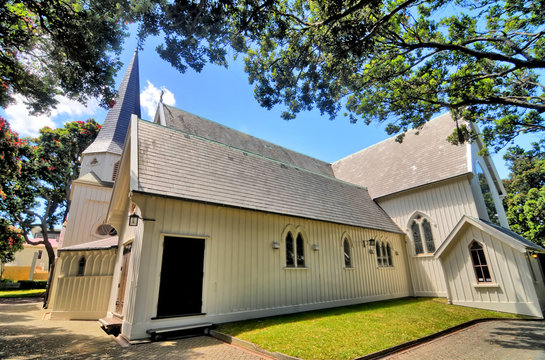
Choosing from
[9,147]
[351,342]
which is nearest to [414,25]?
[351,342]

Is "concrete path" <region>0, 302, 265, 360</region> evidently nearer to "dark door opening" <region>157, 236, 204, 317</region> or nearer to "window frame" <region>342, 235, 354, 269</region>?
"dark door opening" <region>157, 236, 204, 317</region>

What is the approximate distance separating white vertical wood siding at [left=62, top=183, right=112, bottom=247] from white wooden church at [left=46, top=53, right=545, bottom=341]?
0.07 meters

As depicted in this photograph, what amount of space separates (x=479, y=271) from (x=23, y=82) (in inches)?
776

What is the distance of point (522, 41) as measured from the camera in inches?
312

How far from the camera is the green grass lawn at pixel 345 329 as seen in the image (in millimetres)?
5414

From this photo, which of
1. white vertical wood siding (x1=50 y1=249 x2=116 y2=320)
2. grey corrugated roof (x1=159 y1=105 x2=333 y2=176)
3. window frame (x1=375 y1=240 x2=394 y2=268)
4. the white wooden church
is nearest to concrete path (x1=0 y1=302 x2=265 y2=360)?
the white wooden church

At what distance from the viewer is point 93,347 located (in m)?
6.15

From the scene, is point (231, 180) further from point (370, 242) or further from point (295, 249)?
point (370, 242)

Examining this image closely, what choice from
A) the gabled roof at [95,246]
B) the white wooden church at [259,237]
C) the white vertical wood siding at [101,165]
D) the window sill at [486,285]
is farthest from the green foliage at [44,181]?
the window sill at [486,285]

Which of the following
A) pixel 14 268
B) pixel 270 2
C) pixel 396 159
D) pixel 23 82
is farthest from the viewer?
pixel 14 268

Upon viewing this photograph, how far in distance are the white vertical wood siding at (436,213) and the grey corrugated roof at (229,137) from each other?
9102mm

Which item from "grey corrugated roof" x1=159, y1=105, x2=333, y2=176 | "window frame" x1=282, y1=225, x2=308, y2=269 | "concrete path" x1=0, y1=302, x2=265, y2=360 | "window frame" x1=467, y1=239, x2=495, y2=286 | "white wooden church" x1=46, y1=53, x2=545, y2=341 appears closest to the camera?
"concrete path" x1=0, y1=302, x2=265, y2=360

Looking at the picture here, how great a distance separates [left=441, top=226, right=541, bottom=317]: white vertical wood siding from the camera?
1009cm

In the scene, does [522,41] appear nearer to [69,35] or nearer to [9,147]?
[69,35]
